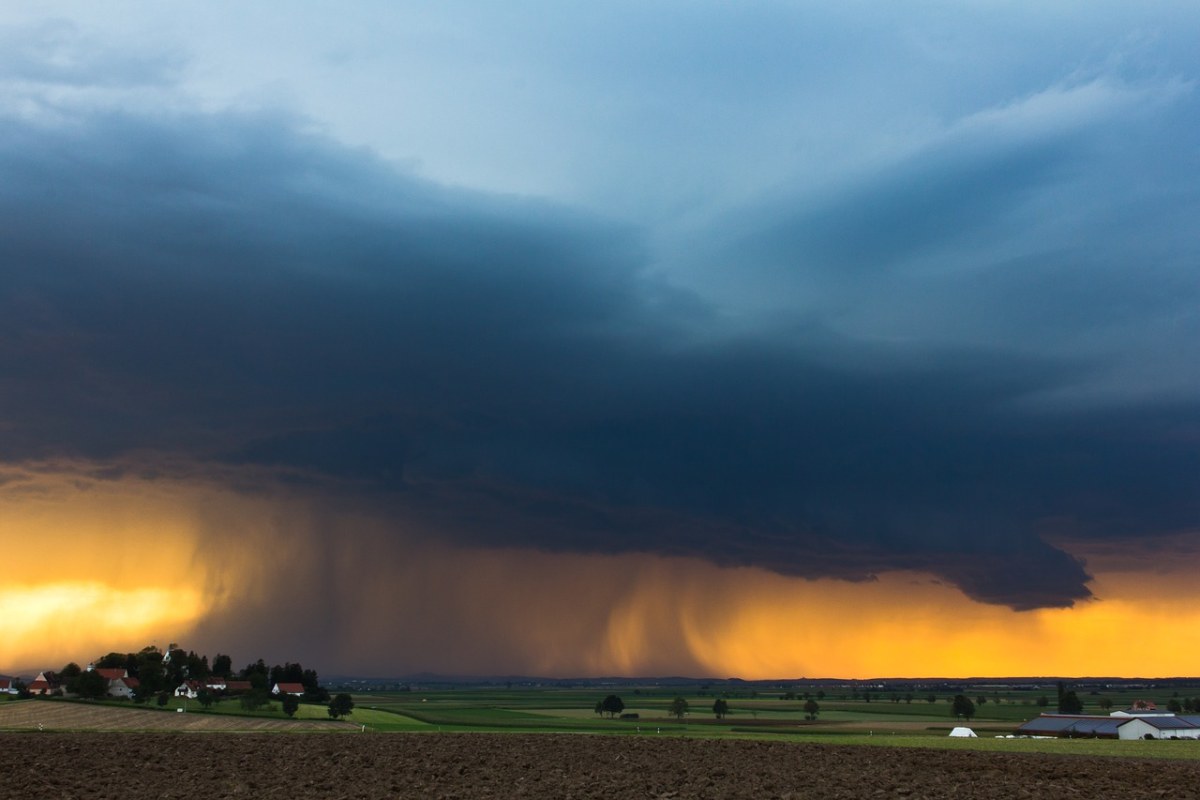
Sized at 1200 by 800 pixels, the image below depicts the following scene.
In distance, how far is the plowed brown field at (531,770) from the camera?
4303 centimetres

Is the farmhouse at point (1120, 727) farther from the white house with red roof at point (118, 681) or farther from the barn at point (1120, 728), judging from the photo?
the white house with red roof at point (118, 681)

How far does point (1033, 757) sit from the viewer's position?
57594 millimetres

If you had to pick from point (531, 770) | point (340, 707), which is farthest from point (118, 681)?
point (531, 770)

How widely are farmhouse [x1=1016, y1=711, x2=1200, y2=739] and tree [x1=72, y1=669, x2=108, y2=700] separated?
14146cm

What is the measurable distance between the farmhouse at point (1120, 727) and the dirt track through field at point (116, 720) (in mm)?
93118

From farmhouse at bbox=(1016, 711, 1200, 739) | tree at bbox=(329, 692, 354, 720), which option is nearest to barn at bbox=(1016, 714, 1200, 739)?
farmhouse at bbox=(1016, 711, 1200, 739)

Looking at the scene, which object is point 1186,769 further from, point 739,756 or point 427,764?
point 427,764

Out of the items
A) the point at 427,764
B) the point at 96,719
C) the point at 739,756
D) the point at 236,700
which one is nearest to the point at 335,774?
the point at 427,764

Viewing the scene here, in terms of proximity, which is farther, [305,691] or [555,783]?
[305,691]

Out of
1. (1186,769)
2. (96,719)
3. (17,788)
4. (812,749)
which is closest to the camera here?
(17,788)

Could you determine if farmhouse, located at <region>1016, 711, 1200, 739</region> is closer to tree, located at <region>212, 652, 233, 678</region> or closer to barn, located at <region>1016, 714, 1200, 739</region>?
barn, located at <region>1016, 714, 1200, 739</region>

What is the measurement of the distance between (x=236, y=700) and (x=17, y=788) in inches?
4902

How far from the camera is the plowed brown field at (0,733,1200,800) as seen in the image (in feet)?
141

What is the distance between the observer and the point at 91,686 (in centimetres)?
15125
